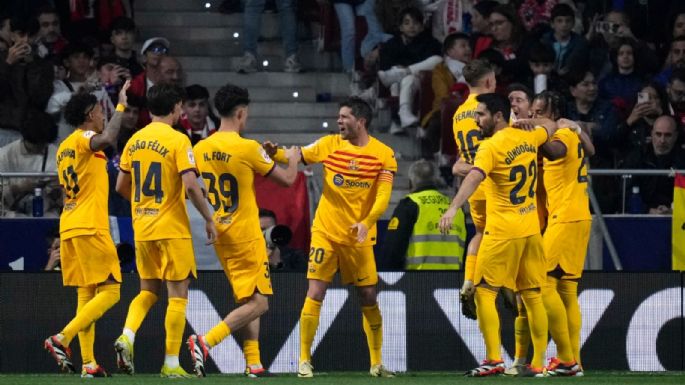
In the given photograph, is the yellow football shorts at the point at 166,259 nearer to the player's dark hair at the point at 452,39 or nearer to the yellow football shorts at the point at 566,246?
the yellow football shorts at the point at 566,246

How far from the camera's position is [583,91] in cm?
1905

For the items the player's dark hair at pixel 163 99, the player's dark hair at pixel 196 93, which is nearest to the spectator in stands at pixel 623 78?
the player's dark hair at pixel 196 93

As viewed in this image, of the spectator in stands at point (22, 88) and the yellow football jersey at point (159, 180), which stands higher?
the spectator in stands at point (22, 88)

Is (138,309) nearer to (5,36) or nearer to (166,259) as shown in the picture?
(166,259)

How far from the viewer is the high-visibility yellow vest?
50.6 ft

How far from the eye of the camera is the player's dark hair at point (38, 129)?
16.7 m

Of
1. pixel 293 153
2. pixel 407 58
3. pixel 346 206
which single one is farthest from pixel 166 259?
pixel 407 58

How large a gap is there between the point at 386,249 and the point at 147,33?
6299 mm

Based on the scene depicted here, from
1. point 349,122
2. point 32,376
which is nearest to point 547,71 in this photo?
point 349,122

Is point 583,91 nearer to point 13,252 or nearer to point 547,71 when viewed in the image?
point 547,71

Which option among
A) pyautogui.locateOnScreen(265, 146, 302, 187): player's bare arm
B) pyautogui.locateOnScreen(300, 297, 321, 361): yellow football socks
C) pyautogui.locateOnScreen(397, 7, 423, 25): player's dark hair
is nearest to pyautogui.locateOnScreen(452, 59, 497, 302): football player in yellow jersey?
pyautogui.locateOnScreen(300, 297, 321, 361): yellow football socks

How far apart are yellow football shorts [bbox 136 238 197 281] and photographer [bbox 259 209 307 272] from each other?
2.13 meters

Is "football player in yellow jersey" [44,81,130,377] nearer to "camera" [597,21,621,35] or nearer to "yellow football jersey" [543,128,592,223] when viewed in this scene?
"yellow football jersey" [543,128,592,223]

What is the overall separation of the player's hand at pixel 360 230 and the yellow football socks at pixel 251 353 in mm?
1181
